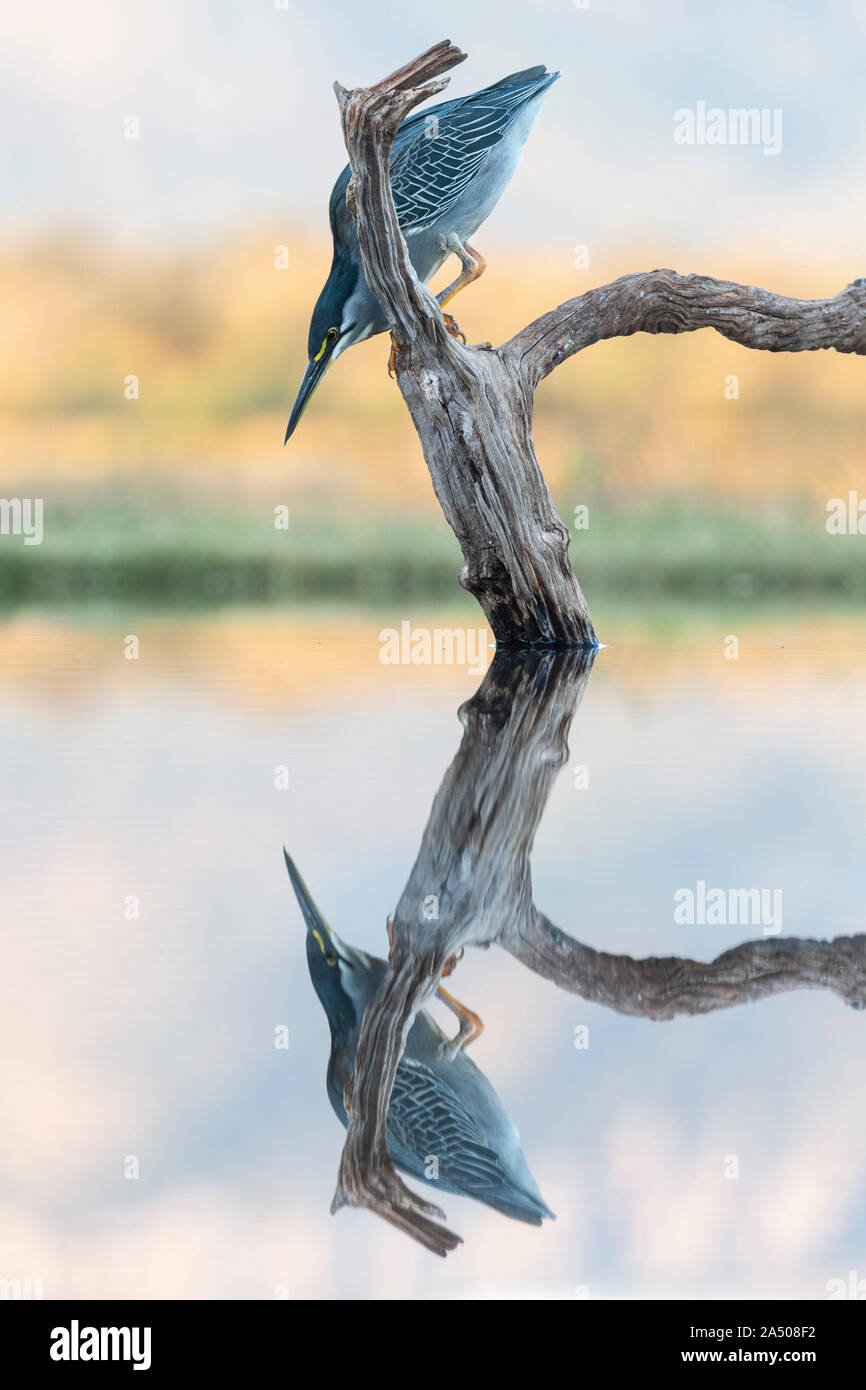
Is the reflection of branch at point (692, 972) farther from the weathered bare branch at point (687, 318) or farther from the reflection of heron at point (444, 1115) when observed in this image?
the weathered bare branch at point (687, 318)

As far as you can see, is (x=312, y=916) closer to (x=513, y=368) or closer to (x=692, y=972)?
(x=692, y=972)

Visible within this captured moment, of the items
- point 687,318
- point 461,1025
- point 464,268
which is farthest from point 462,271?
point 461,1025

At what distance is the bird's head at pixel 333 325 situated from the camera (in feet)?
16.4

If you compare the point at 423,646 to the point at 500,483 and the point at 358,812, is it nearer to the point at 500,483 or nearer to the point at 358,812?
the point at 500,483

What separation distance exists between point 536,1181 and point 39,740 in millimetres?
2653

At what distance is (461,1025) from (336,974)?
207 millimetres

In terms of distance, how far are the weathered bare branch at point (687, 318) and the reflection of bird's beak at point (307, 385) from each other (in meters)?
0.79

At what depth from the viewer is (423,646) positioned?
21.7ft

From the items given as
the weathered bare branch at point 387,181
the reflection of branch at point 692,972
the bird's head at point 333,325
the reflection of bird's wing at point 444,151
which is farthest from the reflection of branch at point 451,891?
the reflection of bird's wing at point 444,151

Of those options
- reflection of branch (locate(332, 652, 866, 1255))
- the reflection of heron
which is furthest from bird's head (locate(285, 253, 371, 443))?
the reflection of heron

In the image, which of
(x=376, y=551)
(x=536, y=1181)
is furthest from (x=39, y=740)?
(x=376, y=551)

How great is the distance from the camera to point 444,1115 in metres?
1.21

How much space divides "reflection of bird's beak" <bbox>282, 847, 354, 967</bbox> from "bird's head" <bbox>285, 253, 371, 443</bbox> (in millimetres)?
3462

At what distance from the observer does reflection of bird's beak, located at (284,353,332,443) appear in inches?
207
